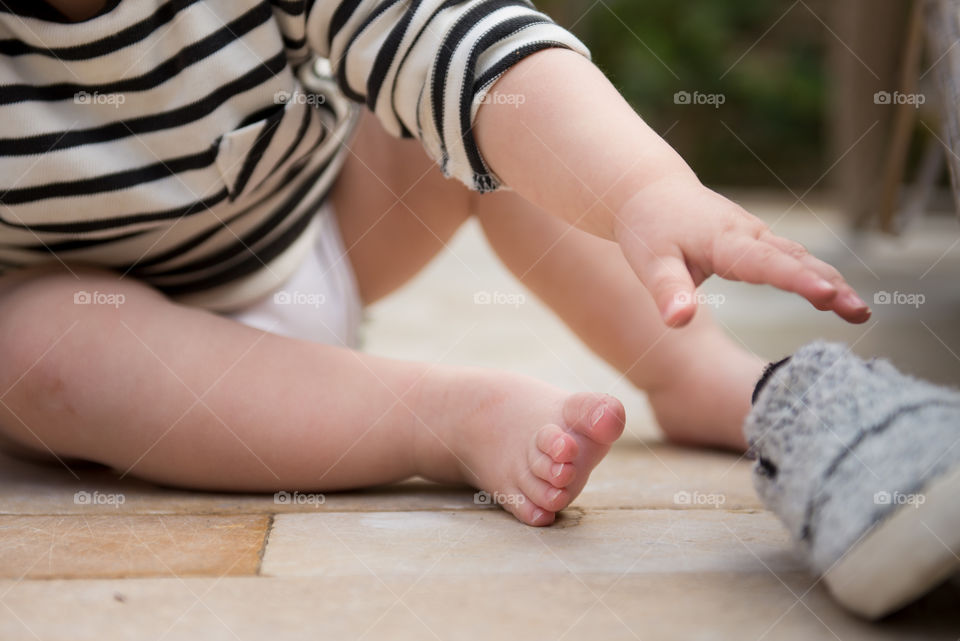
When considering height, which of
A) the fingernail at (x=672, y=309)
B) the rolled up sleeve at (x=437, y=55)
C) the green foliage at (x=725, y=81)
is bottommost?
the green foliage at (x=725, y=81)

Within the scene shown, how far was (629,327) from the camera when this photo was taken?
31.6 inches

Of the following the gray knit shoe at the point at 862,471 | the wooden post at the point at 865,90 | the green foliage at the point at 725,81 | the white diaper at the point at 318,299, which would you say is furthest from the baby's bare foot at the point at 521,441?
the green foliage at the point at 725,81

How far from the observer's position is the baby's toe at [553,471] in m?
0.56

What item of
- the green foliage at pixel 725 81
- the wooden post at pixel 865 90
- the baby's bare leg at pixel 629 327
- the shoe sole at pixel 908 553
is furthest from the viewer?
the green foliage at pixel 725 81

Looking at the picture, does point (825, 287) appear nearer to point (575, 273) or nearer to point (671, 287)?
point (671, 287)

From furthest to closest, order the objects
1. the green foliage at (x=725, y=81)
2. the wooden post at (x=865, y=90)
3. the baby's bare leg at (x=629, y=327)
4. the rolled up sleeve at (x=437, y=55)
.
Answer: the green foliage at (x=725, y=81)
the wooden post at (x=865, y=90)
the baby's bare leg at (x=629, y=327)
the rolled up sleeve at (x=437, y=55)

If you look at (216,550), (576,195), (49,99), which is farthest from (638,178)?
(49,99)

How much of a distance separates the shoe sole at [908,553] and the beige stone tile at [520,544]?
0.30 feet

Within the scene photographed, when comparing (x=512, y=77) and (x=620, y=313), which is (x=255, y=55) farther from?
(x=620, y=313)

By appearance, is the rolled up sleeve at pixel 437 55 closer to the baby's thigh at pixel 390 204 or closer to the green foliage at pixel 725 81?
the baby's thigh at pixel 390 204

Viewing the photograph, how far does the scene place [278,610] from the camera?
450mm

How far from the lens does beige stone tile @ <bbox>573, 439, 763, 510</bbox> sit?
0.65m

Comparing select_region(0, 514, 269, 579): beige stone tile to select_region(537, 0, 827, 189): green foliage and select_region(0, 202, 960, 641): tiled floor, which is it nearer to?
select_region(0, 202, 960, 641): tiled floor

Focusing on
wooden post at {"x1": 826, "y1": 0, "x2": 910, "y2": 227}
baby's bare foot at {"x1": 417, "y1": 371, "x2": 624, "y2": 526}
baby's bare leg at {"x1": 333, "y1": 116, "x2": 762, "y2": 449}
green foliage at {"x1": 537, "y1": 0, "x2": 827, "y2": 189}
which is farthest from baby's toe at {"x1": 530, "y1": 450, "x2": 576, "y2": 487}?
green foliage at {"x1": 537, "y1": 0, "x2": 827, "y2": 189}
